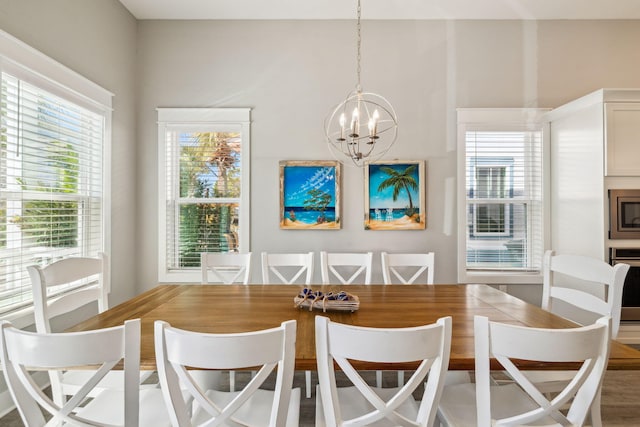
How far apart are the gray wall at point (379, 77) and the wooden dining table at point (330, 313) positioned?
4.06 ft

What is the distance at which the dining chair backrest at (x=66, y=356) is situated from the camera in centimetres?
96

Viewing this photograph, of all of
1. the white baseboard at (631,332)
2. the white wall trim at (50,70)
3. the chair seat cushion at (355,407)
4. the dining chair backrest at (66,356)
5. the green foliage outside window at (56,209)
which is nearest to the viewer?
the dining chair backrest at (66,356)

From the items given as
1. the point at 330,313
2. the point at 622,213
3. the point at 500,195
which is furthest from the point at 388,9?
the point at 330,313

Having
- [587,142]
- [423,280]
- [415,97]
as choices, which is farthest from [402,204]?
[587,142]

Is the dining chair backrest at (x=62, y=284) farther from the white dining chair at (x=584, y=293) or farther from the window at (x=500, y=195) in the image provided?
the window at (x=500, y=195)

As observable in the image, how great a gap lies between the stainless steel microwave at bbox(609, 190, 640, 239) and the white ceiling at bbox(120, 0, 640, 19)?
179 cm

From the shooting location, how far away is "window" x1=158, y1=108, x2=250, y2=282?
3.44m

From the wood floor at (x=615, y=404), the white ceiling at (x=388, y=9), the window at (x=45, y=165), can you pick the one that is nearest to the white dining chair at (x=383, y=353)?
the wood floor at (x=615, y=404)

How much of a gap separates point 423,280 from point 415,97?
1.77 meters

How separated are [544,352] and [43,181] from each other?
9.67ft

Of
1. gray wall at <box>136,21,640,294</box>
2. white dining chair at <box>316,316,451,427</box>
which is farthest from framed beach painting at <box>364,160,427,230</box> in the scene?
white dining chair at <box>316,316,451,427</box>

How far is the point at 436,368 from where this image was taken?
1.09m

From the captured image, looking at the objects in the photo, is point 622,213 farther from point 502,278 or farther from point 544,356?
point 544,356

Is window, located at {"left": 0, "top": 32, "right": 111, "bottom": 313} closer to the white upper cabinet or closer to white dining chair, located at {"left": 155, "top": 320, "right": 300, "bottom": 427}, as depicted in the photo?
white dining chair, located at {"left": 155, "top": 320, "right": 300, "bottom": 427}
